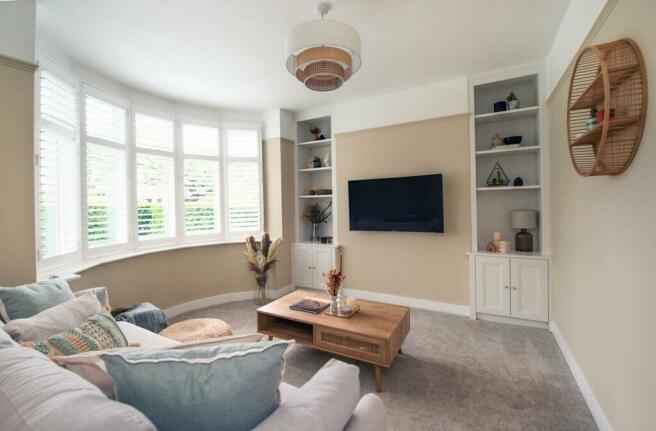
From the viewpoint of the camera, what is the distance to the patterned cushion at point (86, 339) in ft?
3.72

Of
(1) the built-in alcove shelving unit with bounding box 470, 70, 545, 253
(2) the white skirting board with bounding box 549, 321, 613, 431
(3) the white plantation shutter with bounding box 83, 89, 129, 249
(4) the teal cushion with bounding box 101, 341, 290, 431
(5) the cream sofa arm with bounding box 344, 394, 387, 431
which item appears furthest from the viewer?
(1) the built-in alcove shelving unit with bounding box 470, 70, 545, 253

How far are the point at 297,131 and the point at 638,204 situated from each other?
4.05 metres

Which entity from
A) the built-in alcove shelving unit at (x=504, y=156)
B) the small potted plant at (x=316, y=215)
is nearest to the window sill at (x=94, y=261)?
the small potted plant at (x=316, y=215)

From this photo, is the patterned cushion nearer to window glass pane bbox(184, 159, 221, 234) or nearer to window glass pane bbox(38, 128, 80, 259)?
window glass pane bbox(38, 128, 80, 259)

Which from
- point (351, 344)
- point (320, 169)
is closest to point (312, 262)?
point (320, 169)

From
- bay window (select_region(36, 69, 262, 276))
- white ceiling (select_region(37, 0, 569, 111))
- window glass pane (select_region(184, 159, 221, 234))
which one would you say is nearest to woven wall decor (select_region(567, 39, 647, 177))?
white ceiling (select_region(37, 0, 569, 111))

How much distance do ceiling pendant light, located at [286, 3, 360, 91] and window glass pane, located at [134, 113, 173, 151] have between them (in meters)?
2.46

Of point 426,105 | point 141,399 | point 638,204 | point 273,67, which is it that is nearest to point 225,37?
point 273,67

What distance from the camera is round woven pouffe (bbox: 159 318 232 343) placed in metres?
2.08

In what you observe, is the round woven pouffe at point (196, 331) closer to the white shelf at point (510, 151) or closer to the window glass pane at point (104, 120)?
the window glass pane at point (104, 120)

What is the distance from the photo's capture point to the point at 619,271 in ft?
4.84

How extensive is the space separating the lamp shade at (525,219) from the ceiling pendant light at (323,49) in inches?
93.5

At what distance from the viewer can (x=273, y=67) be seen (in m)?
2.98

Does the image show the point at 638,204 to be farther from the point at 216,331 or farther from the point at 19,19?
the point at 19,19
